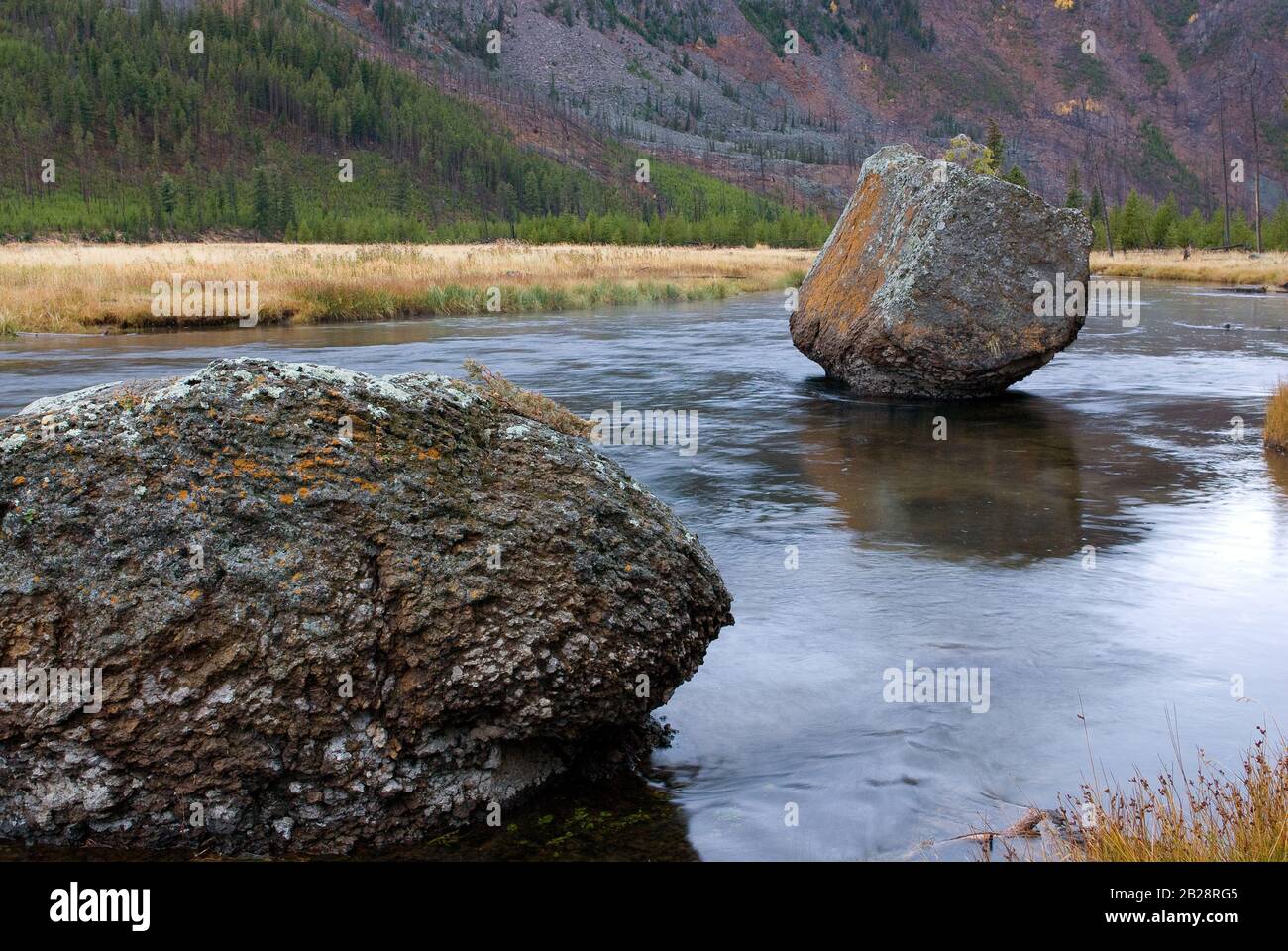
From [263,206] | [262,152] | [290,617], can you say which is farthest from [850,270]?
[262,152]

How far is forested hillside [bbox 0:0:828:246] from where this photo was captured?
105750mm

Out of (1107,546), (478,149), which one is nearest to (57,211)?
(478,149)

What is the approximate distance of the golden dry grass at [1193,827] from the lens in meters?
3.75

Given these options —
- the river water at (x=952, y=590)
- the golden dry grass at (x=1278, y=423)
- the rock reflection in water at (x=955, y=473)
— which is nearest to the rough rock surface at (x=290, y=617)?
the river water at (x=952, y=590)

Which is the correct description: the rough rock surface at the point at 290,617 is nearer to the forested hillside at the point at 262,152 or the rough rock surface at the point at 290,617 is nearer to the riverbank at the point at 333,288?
the riverbank at the point at 333,288

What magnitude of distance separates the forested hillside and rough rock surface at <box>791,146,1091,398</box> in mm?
80476

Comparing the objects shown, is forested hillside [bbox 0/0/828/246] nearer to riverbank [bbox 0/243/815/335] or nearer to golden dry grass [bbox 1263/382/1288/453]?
riverbank [bbox 0/243/815/335]

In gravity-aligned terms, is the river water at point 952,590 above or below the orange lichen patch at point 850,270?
below

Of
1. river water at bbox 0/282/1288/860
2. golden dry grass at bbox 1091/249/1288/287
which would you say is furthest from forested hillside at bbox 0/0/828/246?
river water at bbox 0/282/1288/860

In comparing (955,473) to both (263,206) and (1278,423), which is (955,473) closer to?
(1278,423)

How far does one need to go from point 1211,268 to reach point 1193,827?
2051 inches

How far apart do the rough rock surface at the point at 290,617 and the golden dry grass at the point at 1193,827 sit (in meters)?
1.83

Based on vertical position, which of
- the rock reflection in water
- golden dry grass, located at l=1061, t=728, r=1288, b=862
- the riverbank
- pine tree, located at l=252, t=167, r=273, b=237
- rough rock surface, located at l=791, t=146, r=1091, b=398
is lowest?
golden dry grass, located at l=1061, t=728, r=1288, b=862
